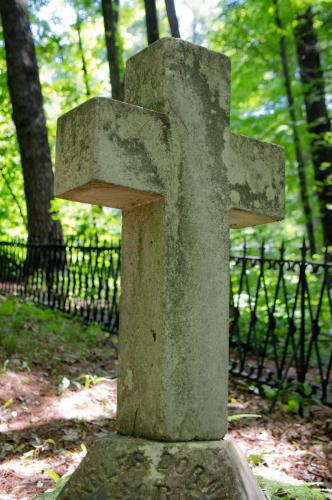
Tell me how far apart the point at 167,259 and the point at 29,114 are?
26.9 ft

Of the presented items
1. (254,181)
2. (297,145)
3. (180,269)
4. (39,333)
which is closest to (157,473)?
(180,269)

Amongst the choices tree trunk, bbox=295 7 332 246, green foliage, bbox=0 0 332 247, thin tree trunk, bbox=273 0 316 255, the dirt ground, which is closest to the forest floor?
the dirt ground

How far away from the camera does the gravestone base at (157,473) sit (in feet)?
6.53

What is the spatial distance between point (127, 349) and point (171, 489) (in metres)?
0.61

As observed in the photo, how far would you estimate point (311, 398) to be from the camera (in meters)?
4.84

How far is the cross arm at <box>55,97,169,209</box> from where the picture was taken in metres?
1.98

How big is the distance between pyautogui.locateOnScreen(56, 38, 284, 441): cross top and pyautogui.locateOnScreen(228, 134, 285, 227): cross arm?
0.08ft

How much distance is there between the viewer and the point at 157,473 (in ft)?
6.61

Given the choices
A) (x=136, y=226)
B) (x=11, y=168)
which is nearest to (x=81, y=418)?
(x=136, y=226)

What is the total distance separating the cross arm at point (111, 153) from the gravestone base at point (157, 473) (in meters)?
1.05

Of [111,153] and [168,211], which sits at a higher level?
[111,153]

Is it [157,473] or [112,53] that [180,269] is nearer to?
[157,473]

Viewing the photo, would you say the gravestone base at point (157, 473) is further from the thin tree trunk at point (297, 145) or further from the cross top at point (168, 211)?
the thin tree trunk at point (297, 145)

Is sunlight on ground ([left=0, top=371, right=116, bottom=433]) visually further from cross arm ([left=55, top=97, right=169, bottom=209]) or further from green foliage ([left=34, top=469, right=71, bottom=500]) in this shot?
cross arm ([left=55, top=97, right=169, bottom=209])
